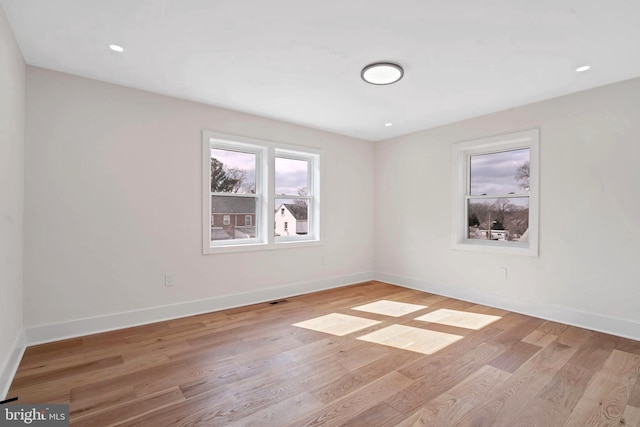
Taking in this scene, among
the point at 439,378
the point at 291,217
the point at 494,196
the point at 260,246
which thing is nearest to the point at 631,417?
the point at 439,378

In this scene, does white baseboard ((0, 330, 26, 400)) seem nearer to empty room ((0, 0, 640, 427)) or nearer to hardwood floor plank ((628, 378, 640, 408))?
empty room ((0, 0, 640, 427))

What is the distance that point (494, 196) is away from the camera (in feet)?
13.3

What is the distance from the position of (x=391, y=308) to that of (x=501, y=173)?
2.27 meters

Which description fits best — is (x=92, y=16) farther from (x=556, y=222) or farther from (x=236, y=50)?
(x=556, y=222)

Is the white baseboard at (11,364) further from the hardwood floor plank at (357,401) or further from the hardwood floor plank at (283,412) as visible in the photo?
the hardwood floor plank at (357,401)

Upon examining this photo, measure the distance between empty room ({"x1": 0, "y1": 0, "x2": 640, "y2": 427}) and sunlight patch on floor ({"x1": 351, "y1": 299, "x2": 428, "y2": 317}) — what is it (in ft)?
0.15

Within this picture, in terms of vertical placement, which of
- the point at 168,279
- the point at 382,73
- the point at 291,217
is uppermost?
the point at 382,73

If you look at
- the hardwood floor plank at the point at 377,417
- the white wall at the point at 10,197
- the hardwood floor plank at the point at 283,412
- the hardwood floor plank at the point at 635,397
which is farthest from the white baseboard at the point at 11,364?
the hardwood floor plank at the point at 635,397

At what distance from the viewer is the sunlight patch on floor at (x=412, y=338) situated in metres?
2.73

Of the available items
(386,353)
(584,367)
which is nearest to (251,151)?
(386,353)

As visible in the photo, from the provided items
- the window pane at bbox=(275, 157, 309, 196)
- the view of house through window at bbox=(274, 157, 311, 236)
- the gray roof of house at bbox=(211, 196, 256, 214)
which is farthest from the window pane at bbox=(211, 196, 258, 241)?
the window pane at bbox=(275, 157, 309, 196)

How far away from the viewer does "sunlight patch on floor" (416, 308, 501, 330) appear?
330cm

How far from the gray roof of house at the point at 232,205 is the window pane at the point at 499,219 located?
10.1 feet

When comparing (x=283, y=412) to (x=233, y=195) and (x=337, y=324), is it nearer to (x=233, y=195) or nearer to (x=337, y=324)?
(x=337, y=324)
